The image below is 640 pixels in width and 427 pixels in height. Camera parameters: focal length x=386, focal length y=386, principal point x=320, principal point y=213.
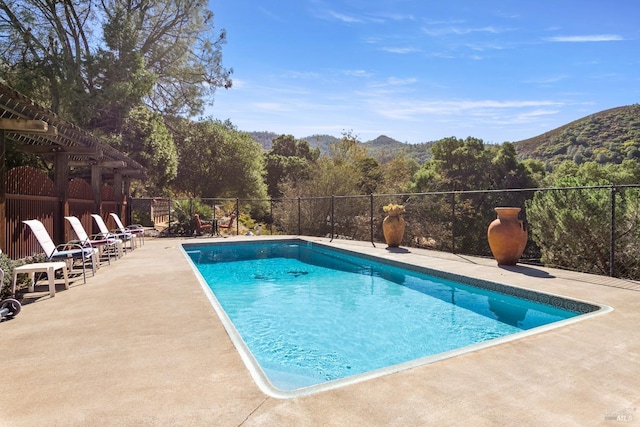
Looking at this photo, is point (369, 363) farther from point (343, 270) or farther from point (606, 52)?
point (606, 52)

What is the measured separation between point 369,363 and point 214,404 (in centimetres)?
194

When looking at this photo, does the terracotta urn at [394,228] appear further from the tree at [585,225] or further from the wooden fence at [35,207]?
→ the wooden fence at [35,207]

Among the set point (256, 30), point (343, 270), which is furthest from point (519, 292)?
point (256, 30)

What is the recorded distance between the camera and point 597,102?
3447 cm

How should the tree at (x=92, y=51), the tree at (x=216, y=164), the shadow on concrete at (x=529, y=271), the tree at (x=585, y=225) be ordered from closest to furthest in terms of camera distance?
the shadow on concrete at (x=529, y=271) → the tree at (x=585, y=225) → the tree at (x=92, y=51) → the tree at (x=216, y=164)

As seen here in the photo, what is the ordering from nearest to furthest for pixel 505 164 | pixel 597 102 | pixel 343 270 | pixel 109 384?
pixel 109 384 → pixel 343 270 → pixel 505 164 → pixel 597 102

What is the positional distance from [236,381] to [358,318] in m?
2.89

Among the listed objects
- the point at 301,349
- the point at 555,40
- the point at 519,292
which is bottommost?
the point at 301,349

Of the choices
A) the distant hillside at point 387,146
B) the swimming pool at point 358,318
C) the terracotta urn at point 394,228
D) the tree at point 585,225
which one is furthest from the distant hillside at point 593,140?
the swimming pool at point 358,318

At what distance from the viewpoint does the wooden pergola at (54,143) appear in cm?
457

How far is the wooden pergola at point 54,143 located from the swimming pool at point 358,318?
113 inches

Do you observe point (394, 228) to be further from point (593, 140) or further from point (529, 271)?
point (593, 140)

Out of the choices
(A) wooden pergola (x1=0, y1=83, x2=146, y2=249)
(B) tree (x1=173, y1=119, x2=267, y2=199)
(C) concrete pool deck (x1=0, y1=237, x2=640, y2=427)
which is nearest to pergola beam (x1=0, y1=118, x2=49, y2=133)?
(A) wooden pergola (x1=0, y1=83, x2=146, y2=249)

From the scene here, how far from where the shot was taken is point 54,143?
724 centimetres
